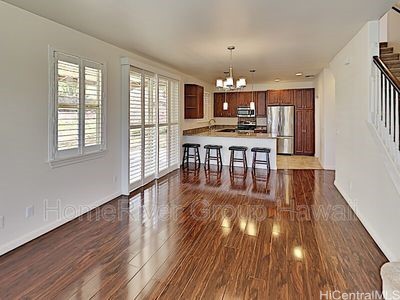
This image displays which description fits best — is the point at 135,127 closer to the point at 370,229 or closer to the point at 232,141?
the point at 232,141

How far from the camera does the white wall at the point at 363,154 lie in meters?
2.86

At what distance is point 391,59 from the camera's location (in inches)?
171

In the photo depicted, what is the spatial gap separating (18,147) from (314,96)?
28.5 feet

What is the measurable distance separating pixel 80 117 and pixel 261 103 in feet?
24.9

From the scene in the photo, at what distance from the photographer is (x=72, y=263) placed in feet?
8.93

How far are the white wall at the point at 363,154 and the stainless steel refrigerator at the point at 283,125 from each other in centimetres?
436

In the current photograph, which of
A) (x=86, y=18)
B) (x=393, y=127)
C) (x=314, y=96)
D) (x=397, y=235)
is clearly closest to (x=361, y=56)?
(x=393, y=127)

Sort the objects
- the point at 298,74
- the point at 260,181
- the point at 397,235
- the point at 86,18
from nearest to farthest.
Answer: the point at 397,235 → the point at 86,18 → the point at 260,181 → the point at 298,74

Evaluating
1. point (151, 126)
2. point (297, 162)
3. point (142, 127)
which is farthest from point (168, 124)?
point (297, 162)

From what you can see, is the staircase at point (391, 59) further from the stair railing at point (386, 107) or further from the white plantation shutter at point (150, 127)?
the white plantation shutter at point (150, 127)

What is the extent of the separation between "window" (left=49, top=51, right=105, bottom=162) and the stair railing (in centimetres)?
372

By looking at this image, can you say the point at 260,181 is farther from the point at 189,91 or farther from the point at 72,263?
the point at 72,263

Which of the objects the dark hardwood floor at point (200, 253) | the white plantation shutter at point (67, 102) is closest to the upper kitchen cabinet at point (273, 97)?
the dark hardwood floor at point (200, 253)

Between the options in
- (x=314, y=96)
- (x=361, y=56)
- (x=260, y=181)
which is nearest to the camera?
(x=361, y=56)
